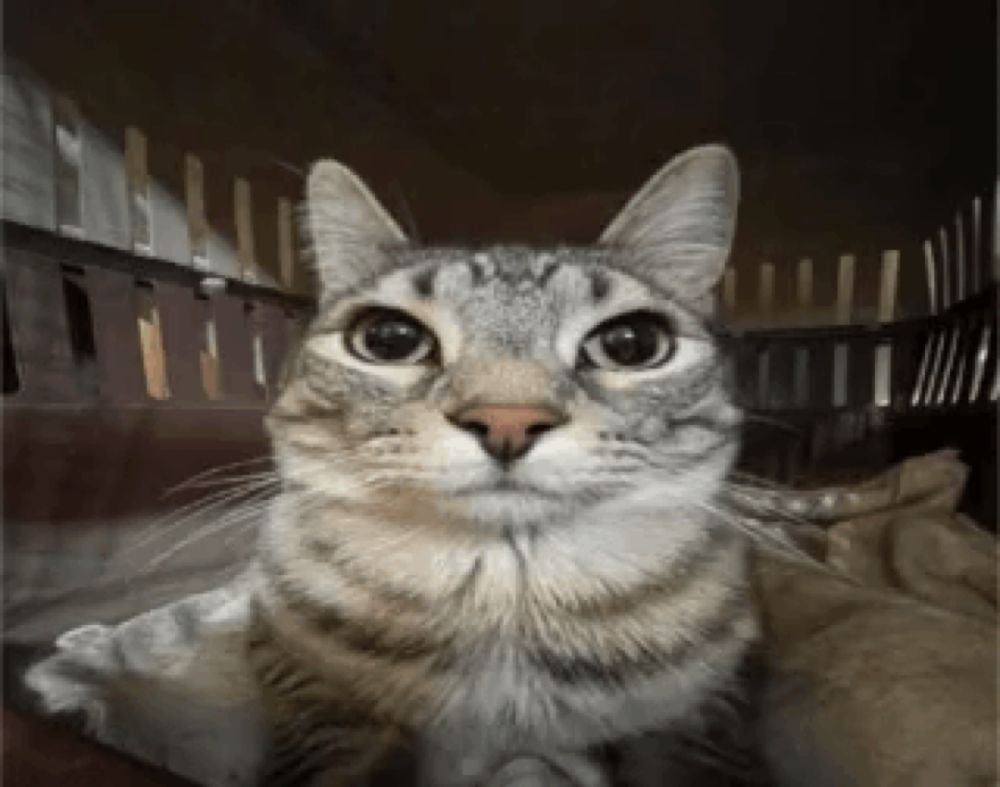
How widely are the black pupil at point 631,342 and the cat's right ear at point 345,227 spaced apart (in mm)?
109

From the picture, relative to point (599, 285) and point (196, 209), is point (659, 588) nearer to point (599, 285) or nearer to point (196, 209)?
point (599, 285)

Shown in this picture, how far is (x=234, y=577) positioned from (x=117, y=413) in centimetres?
11

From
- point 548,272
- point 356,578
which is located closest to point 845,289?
point 548,272

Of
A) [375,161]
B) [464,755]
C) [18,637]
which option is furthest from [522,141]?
[18,637]

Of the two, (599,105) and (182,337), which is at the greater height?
(599,105)

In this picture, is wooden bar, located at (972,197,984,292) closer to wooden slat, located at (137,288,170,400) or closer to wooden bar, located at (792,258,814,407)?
wooden bar, located at (792,258,814,407)

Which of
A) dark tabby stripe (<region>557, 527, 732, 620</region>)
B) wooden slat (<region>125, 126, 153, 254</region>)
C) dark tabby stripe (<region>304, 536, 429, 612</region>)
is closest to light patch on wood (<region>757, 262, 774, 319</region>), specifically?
dark tabby stripe (<region>557, 527, 732, 620</region>)

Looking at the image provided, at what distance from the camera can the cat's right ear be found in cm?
44

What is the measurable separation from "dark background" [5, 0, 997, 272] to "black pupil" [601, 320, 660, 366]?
47 millimetres

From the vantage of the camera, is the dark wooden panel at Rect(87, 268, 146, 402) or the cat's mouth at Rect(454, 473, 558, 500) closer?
the cat's mouth at Rect(454, 473, 558, 500)

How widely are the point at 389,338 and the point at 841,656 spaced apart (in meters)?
0.25

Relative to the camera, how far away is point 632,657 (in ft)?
1.47

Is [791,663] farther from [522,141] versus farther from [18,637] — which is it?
[18,637]

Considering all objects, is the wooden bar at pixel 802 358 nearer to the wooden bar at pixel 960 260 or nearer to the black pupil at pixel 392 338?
the wooden bar at pixel 960 260
